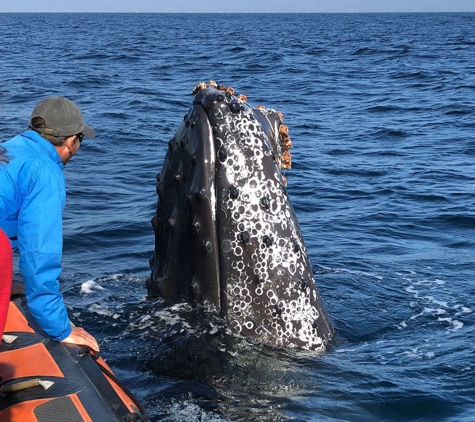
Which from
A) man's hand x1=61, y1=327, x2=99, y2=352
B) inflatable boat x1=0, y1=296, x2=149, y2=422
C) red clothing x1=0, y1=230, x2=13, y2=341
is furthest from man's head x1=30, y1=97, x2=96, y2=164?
red clothing x1=0, y1=230, x2=13, y2=341

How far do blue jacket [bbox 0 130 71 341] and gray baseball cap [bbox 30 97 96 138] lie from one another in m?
0.21

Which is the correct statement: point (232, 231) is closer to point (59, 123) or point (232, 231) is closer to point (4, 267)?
point (59, 123)

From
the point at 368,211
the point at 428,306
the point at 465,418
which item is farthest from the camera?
the point at 368,211

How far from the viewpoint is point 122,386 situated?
473 cm

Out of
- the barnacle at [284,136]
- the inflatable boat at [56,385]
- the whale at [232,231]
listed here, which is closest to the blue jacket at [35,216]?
the inflatable boat at [56,385]

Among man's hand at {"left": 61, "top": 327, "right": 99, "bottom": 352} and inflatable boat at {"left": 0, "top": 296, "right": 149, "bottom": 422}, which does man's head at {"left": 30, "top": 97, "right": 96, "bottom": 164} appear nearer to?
man's hand at {"left": 61, "top": 327, "right": 99, "bottom": 352}

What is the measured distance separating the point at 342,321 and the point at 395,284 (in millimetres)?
1609

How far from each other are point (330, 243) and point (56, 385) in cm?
650

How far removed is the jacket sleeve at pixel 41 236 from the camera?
4621 mm

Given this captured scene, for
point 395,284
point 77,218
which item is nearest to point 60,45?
point 77,218

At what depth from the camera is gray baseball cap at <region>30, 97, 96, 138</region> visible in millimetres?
4938

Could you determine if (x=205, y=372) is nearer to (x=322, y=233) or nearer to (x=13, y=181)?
(x=13, y=181)

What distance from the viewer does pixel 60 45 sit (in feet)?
170

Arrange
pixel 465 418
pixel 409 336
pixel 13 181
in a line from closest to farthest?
pixel 13 181 < pixel 465 418 < pixel 409 336
